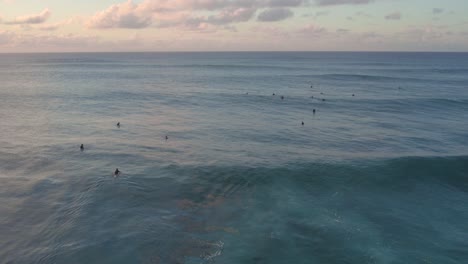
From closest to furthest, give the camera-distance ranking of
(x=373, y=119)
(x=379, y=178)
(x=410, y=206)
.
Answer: (x=410, y=206)
(x=379, y=178)
(x=373, y=119)

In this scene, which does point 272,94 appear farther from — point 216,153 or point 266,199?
point 266,199

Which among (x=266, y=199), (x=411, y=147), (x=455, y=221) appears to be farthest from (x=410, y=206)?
(x=411, y=147)

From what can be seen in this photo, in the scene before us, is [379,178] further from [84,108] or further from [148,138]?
[84,108]

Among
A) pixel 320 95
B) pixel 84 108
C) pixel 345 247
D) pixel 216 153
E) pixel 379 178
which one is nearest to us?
pixel 345 247

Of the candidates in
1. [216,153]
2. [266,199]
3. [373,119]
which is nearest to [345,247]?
[266,199]

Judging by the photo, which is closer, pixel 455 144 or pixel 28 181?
pixel 28 181

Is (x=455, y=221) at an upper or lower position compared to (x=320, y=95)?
lower
